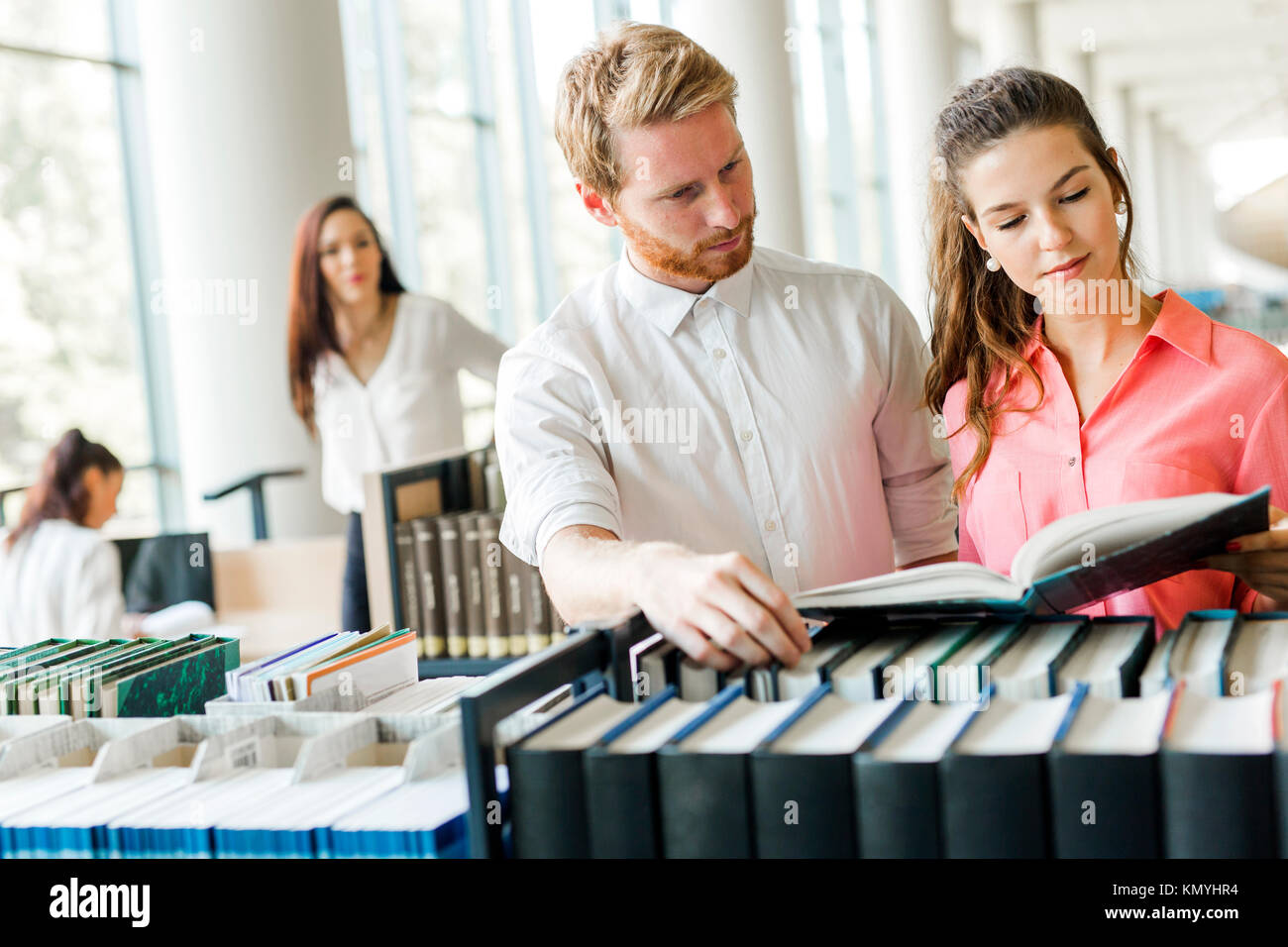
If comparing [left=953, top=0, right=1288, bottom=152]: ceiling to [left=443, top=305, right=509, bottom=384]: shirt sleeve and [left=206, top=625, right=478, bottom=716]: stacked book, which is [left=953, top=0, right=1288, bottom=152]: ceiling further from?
[left=206, top=625, right=478, bottom=716]: stacked book

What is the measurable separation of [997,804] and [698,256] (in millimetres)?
1045

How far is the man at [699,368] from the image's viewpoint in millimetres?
1683

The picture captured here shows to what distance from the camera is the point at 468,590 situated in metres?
3.37

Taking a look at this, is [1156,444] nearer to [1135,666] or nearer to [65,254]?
[1135,666]

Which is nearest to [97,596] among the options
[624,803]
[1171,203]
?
[624,803]

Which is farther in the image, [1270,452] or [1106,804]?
[1270,452]

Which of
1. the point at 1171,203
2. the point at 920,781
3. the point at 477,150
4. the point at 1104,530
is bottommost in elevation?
the point at 920,781

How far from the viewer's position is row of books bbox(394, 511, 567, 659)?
3.33 metres

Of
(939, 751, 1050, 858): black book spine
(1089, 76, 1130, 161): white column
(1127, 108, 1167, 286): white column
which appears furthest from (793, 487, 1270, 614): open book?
(1127, 108, 1167, 286): white column

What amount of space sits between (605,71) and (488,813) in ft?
3.69

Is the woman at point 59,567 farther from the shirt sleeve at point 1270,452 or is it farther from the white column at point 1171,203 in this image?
the white column at point 1171,203

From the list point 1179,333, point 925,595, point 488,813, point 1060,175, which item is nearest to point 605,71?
point 1060,175
